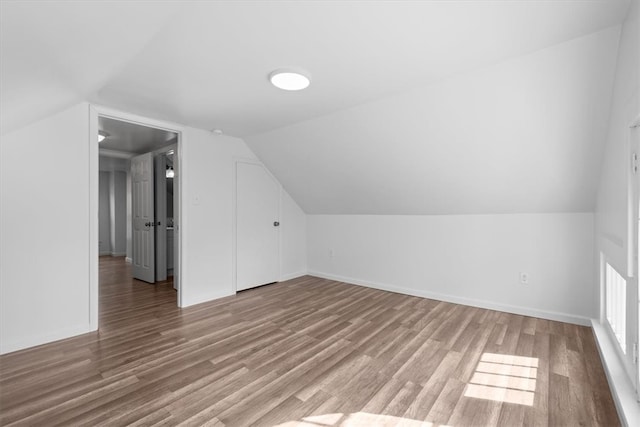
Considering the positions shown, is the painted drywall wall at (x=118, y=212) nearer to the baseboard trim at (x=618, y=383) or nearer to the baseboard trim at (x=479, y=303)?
the baseboard trim at (x=479, y=303)

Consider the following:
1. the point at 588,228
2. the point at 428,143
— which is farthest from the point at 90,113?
the point at 588,228

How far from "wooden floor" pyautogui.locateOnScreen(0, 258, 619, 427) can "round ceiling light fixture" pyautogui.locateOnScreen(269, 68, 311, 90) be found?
2.27 metres

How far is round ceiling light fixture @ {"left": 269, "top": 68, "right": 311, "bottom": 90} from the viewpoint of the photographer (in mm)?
2314

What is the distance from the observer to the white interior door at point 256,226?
A: 4.45m

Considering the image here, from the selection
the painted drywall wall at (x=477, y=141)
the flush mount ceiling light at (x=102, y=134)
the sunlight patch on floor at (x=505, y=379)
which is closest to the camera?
the sunlight patch on floor at (x=505, y=379)

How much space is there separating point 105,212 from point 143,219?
12.4 ft

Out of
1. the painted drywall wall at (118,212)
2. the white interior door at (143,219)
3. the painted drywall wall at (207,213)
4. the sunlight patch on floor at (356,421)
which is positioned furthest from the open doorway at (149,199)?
the sunlight patch on floor at (356,421)

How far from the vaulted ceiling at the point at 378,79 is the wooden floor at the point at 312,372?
1.64 meters

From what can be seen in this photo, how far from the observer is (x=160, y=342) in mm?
2727

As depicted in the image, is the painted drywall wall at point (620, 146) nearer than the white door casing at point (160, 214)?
Yes

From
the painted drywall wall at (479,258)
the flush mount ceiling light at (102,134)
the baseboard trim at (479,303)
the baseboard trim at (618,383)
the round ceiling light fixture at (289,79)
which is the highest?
the flush mount ceiling light at (102,134)

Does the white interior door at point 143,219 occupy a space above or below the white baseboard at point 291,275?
above

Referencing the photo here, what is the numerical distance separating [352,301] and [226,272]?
1.83m

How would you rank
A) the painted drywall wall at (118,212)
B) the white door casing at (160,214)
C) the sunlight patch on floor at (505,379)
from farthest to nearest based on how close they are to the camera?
the painted drywall wall at (118,212) < the white door casing at (160,214) < the sunlight patch on floor at (505,379)
